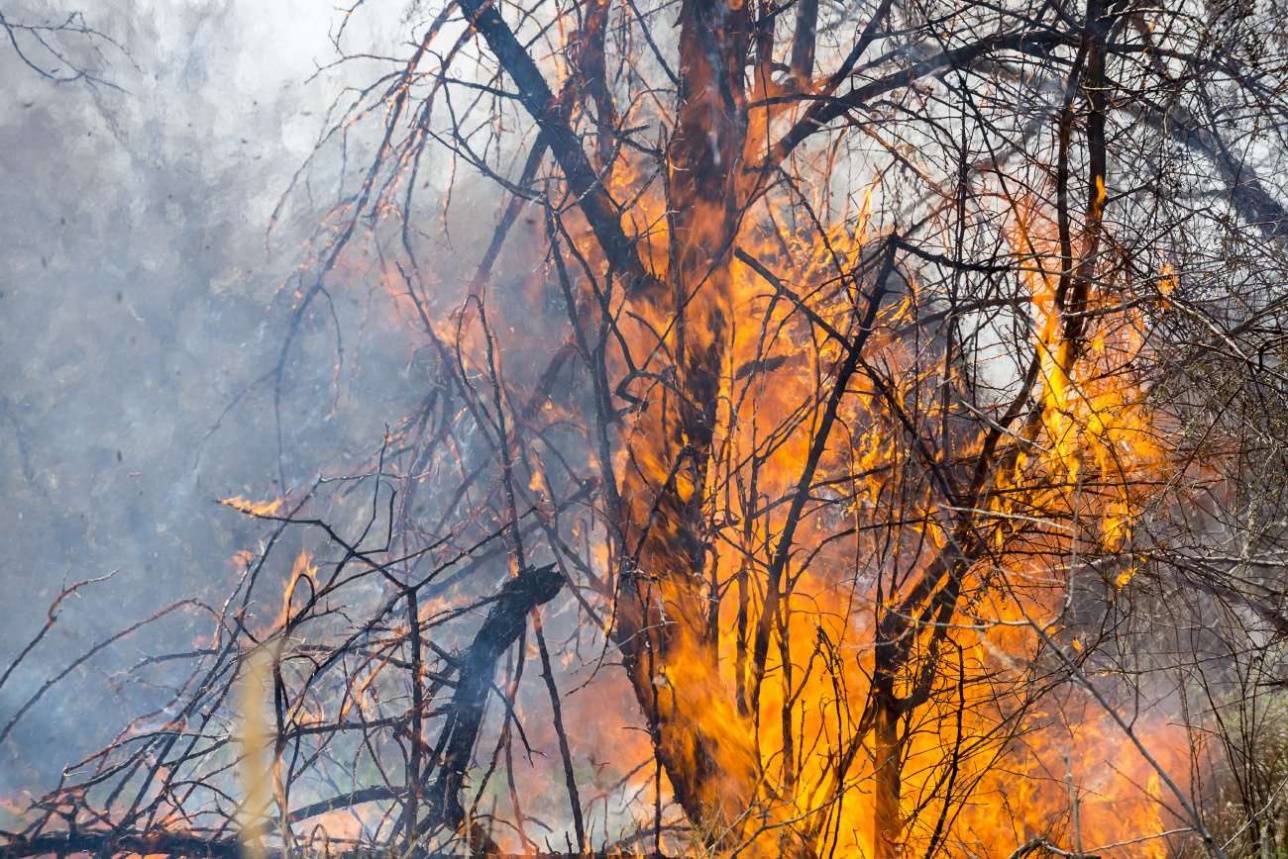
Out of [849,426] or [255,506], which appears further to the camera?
[255,506]

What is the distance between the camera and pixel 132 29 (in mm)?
15828

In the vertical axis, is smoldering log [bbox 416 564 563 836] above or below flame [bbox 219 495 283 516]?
below

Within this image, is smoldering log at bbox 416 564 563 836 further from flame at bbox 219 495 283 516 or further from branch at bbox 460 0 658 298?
branch at bbox 460 0 658 298

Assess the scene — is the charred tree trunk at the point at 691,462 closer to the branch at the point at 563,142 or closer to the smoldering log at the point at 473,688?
the branch at the point at 563,142

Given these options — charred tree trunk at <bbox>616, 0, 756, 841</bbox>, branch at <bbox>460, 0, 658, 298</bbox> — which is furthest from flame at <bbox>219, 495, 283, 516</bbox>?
branch at <bbox>460, 0, 658, 298</bbox>

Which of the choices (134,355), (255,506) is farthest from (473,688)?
(134,355)

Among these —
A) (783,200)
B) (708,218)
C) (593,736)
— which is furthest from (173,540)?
(708,218)

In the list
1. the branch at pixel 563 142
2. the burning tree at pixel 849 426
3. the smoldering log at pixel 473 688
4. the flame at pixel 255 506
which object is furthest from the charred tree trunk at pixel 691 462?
the flame at pixel 255 506

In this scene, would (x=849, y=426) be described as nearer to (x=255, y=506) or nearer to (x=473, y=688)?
(x=473, y=688)

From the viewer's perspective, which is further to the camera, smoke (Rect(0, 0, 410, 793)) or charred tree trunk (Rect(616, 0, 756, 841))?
smoke (Rect(0, 0, 410, 793))

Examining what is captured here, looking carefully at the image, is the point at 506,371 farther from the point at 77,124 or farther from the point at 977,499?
the point at 77,124

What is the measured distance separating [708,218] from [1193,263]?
1.85 meters

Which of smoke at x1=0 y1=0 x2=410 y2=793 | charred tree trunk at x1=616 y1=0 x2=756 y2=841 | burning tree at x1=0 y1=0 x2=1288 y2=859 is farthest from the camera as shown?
smoke at x1=0 y1=0 x2=410 y2=793

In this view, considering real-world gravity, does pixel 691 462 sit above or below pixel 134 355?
below
